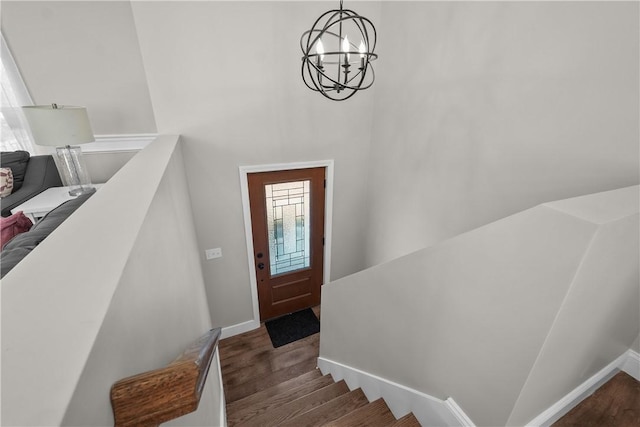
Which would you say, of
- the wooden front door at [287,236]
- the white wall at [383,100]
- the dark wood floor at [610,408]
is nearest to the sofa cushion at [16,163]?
the white wall at [383,100]

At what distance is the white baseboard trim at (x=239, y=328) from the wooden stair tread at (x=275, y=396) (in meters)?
0.96

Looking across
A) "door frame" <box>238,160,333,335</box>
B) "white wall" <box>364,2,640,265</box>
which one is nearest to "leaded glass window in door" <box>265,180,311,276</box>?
"door frame" <box>238,160,333,335</box>

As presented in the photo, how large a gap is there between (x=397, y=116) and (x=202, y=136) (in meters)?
1.89

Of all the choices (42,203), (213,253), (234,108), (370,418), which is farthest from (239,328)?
(234,108)

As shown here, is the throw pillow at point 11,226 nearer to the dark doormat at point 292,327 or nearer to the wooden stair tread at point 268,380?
the wooden stair tread at point 268,380

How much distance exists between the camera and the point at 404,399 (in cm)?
174

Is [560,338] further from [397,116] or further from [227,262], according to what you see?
[227,262]

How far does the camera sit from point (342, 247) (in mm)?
3777

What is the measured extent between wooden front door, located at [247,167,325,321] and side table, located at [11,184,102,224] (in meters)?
1.56

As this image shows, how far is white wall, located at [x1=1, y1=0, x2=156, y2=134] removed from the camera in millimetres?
A: 2299

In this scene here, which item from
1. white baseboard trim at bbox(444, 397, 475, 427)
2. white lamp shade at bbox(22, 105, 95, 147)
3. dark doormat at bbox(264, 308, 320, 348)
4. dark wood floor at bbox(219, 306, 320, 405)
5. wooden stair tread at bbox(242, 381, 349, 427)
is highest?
white lamp shade at bbox(22, 105, 95, 147)

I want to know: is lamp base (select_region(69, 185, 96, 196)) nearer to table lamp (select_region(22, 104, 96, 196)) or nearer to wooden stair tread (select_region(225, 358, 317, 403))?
table lamp (select_region(22, 104, 96, 196))

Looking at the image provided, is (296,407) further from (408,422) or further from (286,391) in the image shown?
(408,422)

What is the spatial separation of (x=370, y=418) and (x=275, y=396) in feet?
3.25
